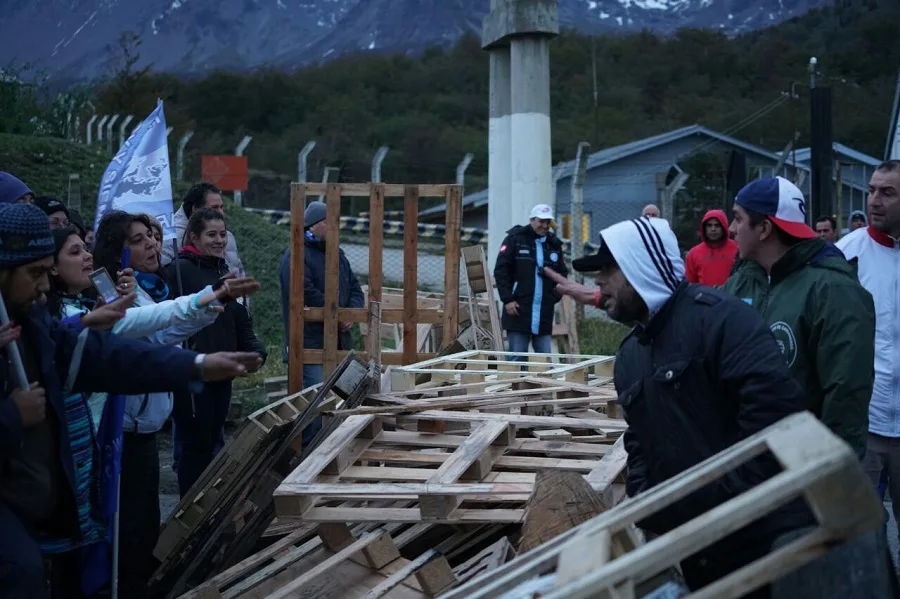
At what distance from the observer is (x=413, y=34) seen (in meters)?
115

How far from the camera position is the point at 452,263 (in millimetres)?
8852

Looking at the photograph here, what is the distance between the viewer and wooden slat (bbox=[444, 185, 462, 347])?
8.76 m

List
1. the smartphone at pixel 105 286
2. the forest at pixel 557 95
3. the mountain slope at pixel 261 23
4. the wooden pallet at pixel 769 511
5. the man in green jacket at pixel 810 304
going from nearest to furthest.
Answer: the wooden pallet at pixel 769 511, the man in green jacket at pixel 810 304, the smartphone at pixel 105 286, the forest at pixel 557 95, the mountain slope at pixel 261 23

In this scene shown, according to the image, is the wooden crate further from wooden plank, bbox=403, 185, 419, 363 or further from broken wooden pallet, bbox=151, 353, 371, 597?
broken wooden pallet, bbox=151, 353, 371, 597

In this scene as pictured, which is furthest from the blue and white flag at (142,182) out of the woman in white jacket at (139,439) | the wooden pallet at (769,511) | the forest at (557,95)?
the forest at (557,95)

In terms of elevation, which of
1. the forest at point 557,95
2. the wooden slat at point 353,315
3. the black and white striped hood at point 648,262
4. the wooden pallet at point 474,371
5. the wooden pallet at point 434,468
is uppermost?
the forest at point 557,95

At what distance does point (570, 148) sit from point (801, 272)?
44382 millimetres

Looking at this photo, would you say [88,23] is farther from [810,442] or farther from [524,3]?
[810,442]

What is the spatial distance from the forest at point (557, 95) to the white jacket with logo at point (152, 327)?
38075 mm

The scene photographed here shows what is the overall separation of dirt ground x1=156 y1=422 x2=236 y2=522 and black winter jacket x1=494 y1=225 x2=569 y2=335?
2.95 m

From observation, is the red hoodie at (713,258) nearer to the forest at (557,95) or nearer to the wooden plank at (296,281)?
the wooden plank at (296,281)

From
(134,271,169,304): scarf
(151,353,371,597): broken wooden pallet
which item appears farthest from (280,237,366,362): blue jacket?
(134,271,169,304): scarf

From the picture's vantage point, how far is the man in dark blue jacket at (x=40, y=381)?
3.35 metres

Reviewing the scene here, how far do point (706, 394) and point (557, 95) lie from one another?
55677 mm
